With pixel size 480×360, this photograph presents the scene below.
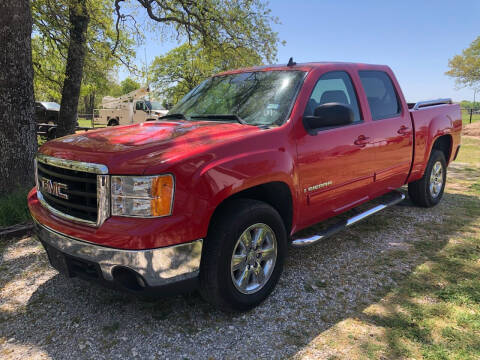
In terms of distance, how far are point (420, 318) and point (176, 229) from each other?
1927mm

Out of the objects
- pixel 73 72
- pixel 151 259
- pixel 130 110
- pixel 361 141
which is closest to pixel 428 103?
pixel 361 141

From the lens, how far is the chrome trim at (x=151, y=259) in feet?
7.52

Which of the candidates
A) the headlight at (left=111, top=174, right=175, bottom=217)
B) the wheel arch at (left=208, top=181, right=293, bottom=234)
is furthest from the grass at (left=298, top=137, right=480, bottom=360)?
the headlight at (left=111, top=174, right=175, bottom=217)

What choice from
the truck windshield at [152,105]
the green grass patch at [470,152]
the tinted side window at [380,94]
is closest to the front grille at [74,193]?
the tinted side window at [380,94]

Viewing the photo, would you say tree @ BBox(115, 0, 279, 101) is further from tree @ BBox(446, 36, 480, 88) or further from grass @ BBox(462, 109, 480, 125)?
tree @ BBox(446, 36, 480, 88)

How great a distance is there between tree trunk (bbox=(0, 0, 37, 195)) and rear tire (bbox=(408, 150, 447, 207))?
549cm

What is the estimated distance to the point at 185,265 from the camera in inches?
95.3

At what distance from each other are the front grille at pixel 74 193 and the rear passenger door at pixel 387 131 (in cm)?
287

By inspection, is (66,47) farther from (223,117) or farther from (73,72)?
(223,117)

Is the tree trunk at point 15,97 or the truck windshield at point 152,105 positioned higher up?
the truck windshield at point 152,105

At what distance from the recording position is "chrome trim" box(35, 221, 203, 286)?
90.2 inches

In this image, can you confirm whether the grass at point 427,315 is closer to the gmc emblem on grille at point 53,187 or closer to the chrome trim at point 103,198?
the chrome trim at point 103,198

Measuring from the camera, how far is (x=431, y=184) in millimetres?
5441

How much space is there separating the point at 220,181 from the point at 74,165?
0.99m
